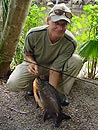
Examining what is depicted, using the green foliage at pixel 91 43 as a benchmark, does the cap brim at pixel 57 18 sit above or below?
above

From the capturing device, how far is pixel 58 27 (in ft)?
8.09

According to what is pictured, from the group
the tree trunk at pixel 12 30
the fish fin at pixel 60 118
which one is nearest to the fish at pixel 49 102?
the fish fin at pixel 60 118

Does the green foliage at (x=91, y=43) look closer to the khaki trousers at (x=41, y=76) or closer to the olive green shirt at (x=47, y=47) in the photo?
the khaki trousers at (x=41, y=76)

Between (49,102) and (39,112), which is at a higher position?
(49,102)

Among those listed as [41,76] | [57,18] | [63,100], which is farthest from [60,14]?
[63,100]

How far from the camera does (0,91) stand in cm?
312

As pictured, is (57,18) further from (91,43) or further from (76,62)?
(91,43)

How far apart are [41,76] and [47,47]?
1.03 feet

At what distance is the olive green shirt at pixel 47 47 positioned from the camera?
266cm

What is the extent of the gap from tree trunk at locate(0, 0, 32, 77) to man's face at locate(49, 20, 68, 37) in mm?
490

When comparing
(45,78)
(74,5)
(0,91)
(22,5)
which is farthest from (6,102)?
(74,5)

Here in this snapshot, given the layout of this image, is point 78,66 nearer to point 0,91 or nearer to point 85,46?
point 85,46

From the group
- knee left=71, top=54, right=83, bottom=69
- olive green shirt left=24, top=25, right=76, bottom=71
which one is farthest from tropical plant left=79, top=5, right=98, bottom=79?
olive green shirt left=24, top=25, right=76, bottom=71

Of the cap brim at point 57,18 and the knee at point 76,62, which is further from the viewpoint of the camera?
the knee at point 76,62
